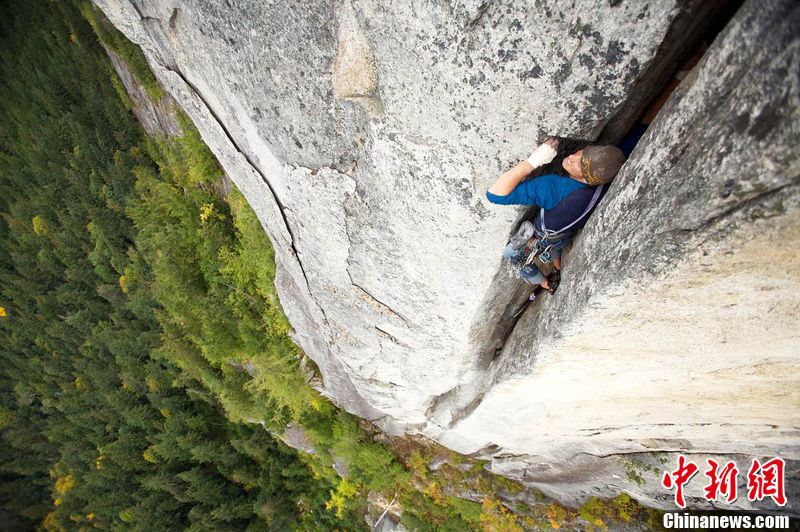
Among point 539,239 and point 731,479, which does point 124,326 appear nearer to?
point 539,239

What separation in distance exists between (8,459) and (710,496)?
79.1ft

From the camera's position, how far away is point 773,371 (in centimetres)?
245

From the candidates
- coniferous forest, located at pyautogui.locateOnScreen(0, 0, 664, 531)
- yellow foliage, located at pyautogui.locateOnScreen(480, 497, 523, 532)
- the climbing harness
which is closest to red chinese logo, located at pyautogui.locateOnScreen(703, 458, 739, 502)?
coniferous forest, located at pyautogui.locateOnScreen(0, 0, 664, 531)

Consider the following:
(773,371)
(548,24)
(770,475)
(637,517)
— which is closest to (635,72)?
(548,24)

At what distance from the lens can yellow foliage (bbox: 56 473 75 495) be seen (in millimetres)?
14953

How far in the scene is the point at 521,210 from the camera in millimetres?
2879

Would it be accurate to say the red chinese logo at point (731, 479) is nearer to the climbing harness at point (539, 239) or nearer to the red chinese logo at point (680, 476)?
the red chinese logo at point (680, 476)

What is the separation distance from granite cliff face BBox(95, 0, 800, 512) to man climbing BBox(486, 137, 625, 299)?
0.43 feet

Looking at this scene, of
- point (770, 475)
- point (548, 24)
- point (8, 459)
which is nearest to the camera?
point (548, 24)

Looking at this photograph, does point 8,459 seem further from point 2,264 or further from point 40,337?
point 2,264

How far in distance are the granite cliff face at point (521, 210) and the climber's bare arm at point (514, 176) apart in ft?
0.36

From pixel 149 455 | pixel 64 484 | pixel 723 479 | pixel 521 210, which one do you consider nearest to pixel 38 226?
pixel 149 455

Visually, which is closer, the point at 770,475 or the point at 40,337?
the point at 770,475

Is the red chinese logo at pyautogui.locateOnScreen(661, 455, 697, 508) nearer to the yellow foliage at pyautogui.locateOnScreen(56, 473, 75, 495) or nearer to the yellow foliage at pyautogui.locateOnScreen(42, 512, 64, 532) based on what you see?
the yellow foliage at pyautogui.locateOnScreen(56, 473, 75, 495)
